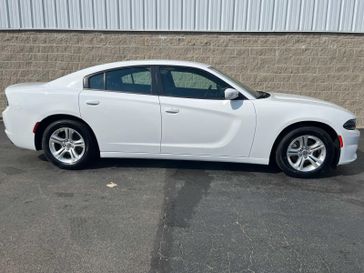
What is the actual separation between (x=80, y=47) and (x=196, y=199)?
5.26m

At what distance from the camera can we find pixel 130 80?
15.5 ft

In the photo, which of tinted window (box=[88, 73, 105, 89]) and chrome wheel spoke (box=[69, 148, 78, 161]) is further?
chrome wheel spoke (box=[69, 148, 78, 161])

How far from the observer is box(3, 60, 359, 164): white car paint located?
4547 mm

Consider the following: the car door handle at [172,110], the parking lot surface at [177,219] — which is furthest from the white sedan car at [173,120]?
the parking lot surface at [177,219]

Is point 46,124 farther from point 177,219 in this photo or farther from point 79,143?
point 177,219

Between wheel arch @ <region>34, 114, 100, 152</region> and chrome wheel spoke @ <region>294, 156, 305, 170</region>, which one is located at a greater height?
wheel arch @ <region>34, 114, 100, 152</region>

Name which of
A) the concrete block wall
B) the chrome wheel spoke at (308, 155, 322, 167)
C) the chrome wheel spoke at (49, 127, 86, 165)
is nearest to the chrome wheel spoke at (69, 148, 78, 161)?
the chrome wheel spoke at (49, 127, 86, 165)

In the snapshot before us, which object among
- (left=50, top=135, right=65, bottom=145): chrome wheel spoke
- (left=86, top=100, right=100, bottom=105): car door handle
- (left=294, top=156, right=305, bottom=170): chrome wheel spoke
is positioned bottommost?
(left=294, top=156, right=305, bottom=170): chrome wheel spoke

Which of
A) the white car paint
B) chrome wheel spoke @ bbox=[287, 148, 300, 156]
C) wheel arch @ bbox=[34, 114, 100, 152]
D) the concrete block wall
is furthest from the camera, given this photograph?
the concrete block wall

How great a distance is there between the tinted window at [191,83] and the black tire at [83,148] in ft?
4.02

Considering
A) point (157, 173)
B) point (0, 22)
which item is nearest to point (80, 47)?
point (0, 22)

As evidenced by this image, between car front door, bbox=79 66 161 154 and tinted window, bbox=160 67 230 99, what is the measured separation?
23 centimetres

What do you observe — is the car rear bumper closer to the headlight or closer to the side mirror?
the headlight

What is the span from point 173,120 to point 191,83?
56cm
